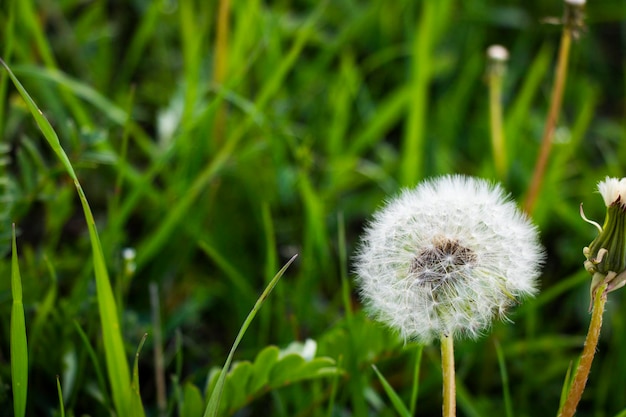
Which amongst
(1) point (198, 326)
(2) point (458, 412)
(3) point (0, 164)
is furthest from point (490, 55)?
(3) point (0, 164)

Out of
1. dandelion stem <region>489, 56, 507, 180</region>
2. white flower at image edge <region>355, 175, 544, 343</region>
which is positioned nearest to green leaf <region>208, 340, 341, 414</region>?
white flower at image edge <region>355, 175, 544, 343</region>

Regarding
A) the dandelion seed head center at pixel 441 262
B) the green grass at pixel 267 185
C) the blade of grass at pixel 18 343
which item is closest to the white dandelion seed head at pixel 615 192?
the dandelion seed head center at pixel 441 262

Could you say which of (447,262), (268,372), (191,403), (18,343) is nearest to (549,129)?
(447,262)

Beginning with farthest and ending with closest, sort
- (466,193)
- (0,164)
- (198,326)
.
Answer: (198,326) → (0,164) → (466,193)

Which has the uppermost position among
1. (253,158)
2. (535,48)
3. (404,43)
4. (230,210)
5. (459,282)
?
(535,48)

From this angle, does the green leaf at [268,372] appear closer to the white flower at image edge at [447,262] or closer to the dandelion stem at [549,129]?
the white flower at image edge at [447,262]

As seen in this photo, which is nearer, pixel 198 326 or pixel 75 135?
pixel 75 135

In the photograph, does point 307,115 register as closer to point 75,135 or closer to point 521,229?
point 75,135

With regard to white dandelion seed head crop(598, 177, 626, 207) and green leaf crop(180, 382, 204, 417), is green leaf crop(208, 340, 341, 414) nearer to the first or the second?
green leaf crop(180, 382, 204, 417)
